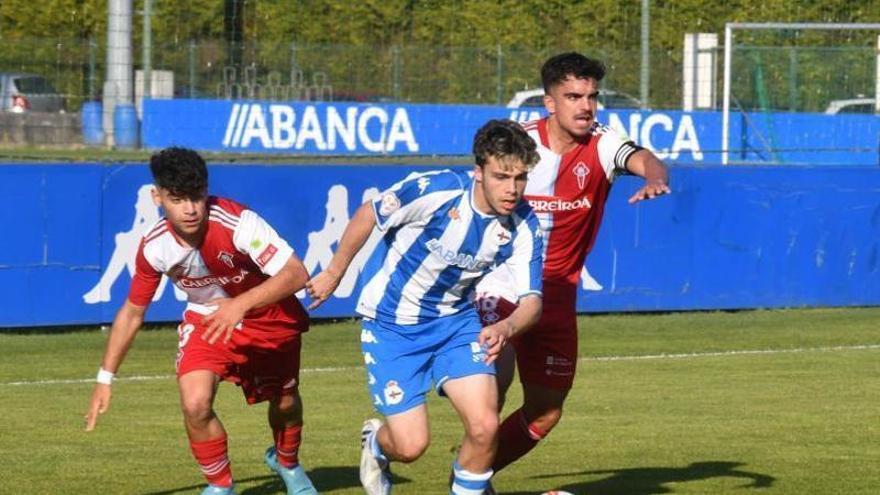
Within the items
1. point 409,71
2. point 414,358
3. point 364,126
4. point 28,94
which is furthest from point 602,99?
point 414,358

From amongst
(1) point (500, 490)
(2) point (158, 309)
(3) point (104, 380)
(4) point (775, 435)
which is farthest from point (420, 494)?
(2) point (158, 309)

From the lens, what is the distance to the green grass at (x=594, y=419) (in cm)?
994

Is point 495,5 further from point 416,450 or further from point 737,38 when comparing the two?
point 416,450

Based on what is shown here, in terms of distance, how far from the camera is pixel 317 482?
9914 mm

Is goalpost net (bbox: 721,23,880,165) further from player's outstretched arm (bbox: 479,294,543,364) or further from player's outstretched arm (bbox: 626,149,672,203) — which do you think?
player's outstretched arm (bbox: 479,294,543,364)

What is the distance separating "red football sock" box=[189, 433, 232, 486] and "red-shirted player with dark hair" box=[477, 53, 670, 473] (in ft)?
4.52

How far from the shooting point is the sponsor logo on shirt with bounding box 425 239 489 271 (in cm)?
826

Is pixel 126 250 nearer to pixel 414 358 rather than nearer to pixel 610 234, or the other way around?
pixel 610 234

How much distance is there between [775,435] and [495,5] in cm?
2556

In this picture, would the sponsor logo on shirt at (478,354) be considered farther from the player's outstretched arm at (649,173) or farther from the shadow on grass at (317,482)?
the shadow on grass at (317,482)

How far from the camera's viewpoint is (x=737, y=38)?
33.1 meters

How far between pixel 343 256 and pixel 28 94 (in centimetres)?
2291

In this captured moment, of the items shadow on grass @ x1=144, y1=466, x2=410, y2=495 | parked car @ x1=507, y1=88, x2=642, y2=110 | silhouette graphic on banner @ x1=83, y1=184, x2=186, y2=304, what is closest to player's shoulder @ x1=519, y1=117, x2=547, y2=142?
shadow on grass @ x1=144, y1=466, x2=410, y2=495

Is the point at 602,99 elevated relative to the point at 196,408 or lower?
elevated
